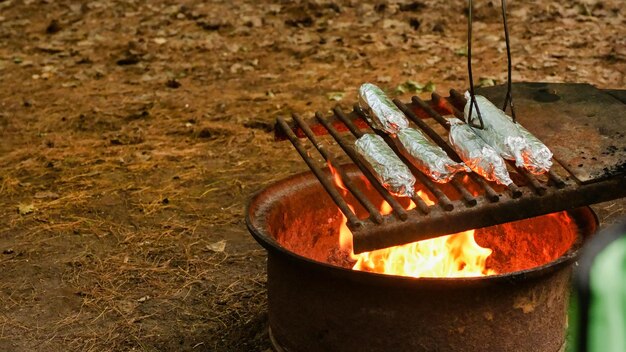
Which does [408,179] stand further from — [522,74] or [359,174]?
[522,74]

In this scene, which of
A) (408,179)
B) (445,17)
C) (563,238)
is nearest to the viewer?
(408,179)

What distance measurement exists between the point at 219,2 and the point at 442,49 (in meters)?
2.69

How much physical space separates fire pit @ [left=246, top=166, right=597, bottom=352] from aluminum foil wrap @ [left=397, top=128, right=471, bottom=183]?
357mm

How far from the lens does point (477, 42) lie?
7.98 metres

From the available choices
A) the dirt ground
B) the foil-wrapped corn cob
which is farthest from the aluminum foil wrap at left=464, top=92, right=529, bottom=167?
the dirt ground

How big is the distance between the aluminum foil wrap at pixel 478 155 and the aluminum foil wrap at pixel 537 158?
77 mm

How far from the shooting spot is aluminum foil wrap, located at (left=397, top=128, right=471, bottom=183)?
287 centimetres

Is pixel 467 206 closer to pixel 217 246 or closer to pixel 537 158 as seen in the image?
pixel 537 158

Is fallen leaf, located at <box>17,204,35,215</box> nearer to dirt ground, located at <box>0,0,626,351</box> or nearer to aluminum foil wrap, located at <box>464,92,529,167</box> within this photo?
dirt ground, located at <box>0,0,626,351</box>

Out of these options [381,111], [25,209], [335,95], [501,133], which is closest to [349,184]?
[381,111]

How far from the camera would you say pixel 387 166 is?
9.49 feet

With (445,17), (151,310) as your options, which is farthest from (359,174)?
(445,17)

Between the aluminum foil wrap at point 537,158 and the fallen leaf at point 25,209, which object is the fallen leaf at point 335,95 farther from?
the aluminum foil wrap at point 537,158

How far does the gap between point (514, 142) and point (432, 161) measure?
0.28 m
